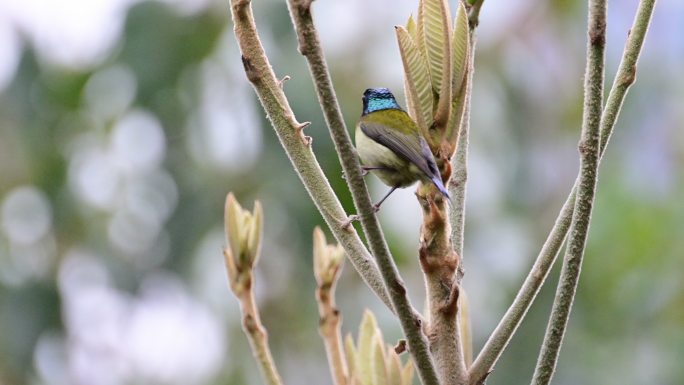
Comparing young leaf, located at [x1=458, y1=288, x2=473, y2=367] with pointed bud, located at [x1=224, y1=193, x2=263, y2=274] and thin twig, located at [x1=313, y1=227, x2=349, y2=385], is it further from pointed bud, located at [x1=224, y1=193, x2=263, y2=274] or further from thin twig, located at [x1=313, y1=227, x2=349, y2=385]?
pointed bud, located at [x1=224, y1=193, x2=263, y2=274]

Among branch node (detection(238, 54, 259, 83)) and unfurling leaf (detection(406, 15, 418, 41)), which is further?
unfurling leaf (detection(406, 15, 418, 41))

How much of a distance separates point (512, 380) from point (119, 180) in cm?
291

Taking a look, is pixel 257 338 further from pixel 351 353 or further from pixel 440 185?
pixel 440 185

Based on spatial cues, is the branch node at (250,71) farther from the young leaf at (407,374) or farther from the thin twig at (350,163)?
the young leaf at (407,374)

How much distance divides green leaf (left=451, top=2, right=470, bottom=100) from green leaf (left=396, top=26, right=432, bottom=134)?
0.13 ft

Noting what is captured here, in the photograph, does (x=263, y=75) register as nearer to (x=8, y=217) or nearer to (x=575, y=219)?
(x=575, y=219)

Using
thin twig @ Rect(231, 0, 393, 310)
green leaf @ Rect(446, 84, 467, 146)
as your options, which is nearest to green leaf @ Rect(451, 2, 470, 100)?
green leaf @ Rect(446, 84, 467, 146)

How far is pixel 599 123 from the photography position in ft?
3.66

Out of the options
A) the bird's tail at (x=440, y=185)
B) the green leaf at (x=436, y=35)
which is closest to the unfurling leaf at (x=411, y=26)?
the green leaf at (x=436, y=35)

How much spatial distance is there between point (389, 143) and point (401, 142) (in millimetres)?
58

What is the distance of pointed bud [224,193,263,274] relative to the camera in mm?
1424

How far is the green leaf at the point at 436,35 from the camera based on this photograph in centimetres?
127

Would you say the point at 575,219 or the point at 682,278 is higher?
the point at 575,219

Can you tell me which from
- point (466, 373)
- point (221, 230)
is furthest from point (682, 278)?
point (466, 373)
